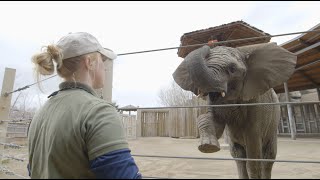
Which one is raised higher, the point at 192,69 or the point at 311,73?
the point at 311,73

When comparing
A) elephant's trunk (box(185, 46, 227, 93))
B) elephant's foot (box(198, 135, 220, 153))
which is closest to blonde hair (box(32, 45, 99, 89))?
elephant's trunk (box(185, 46, 227, 93))

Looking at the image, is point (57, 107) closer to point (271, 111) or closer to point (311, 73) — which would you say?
point (271, 111)

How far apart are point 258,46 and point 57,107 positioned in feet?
6.85

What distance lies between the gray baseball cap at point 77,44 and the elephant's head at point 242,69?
3.46 ft

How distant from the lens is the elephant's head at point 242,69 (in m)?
2.19

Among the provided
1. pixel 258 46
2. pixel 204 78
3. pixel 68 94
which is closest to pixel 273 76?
pixel 258 46

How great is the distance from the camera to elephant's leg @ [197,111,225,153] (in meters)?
1.98

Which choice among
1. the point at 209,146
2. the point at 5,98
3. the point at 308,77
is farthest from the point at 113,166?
the point at 308,77

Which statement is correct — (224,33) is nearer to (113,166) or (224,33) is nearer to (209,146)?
(209,146)

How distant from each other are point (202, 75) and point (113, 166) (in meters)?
1.29

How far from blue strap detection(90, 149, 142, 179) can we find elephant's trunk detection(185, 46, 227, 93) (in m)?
1.24

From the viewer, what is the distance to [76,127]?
907 millimetres

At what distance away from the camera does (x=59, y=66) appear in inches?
41.5

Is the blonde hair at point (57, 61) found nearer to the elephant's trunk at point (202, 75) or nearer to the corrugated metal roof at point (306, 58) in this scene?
the elephant's trunk at point (202, 75)
